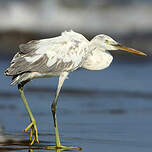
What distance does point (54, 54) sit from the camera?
901cm

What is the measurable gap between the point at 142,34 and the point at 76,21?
3.07 m

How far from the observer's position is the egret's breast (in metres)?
9.50

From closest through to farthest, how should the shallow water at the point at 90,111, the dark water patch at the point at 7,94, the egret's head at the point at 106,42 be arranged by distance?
the shallow water at the point at 90,111 → the egret's head at the point at 106,42 → the dark water patch at the point at 7,94

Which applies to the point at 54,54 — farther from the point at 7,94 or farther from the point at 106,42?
the point at 7,94

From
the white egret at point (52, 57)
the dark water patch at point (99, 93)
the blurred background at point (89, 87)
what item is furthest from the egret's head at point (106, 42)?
the dark water patch at point (99, 93)

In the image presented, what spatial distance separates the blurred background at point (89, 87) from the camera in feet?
29.9

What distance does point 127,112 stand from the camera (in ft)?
37.0

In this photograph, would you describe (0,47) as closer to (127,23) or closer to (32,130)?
(127,23)

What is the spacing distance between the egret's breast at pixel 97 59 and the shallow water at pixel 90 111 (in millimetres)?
937

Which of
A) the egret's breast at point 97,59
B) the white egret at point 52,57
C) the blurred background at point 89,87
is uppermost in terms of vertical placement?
the white egret at point 52,57

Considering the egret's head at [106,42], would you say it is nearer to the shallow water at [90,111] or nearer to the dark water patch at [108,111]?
the shallow water at [90,111]

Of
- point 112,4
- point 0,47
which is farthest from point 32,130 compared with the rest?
point 112,4

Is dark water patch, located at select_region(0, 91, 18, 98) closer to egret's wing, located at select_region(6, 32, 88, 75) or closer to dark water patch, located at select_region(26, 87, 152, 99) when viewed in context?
dark water patch, located at select_region(26, 87, 152, 99)

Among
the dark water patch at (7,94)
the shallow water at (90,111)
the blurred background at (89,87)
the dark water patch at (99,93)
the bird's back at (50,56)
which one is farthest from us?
the dark water patch at (99,93)
